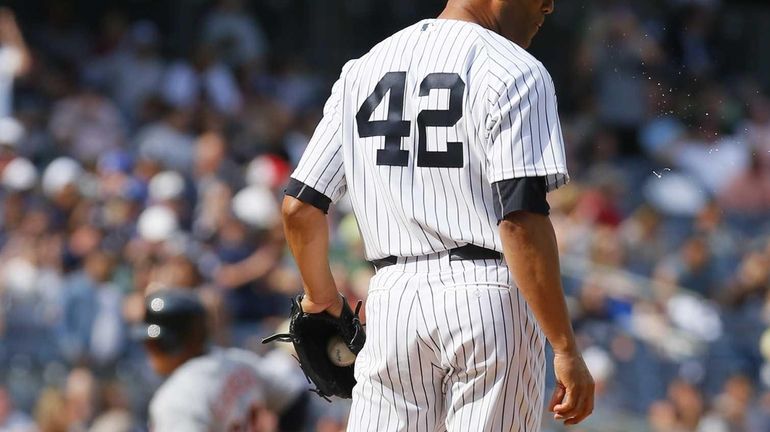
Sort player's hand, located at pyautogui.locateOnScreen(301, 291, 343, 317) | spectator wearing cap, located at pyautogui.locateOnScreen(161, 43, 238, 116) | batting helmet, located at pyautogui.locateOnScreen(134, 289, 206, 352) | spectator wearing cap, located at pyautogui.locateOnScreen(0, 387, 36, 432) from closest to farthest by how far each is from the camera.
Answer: player's hand, located at pyautogui.locateOnScreen(301, 291, 343, 317)
batting helmet, located at pyautogui.locateOnScreen(134, 289, 206, 352)
spectator wearing cap, located at pyautogui.locateOnScreen(0, 387, 36, 432)
spectator wearing cap, located at pyautogui.locateOnScreen(161, 43, 238, 116)

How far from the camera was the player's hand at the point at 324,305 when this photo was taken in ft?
11.8

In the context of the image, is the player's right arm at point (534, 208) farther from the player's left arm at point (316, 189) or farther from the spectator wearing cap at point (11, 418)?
the spectator wearing cap at point (11, 418)

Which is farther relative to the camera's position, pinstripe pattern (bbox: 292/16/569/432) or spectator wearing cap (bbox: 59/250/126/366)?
spectator wearing cap (bbox: 59/250/126/366)

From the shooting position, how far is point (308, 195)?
3418 millimetres

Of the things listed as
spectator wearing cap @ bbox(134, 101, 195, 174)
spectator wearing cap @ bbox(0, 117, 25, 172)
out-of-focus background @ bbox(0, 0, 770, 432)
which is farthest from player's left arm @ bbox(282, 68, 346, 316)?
spectator wearing cap @ bbox(0, 117, 25, 172)

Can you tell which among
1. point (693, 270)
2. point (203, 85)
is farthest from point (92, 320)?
point (693, 270)

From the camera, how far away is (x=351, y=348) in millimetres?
3670

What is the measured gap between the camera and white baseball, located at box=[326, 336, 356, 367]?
3.71 m

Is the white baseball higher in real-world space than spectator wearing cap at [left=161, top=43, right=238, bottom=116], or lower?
higher

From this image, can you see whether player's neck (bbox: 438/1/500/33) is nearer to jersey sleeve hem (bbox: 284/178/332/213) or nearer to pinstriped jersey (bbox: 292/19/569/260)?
pinstriped jersey (bbox: 292/19/569/260)

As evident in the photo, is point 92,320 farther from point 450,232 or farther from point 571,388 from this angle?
point 571,388

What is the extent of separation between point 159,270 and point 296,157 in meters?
3.02

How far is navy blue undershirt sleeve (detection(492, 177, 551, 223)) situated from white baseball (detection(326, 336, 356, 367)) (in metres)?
0.89

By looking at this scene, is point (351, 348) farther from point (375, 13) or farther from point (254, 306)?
point (375, 13)
